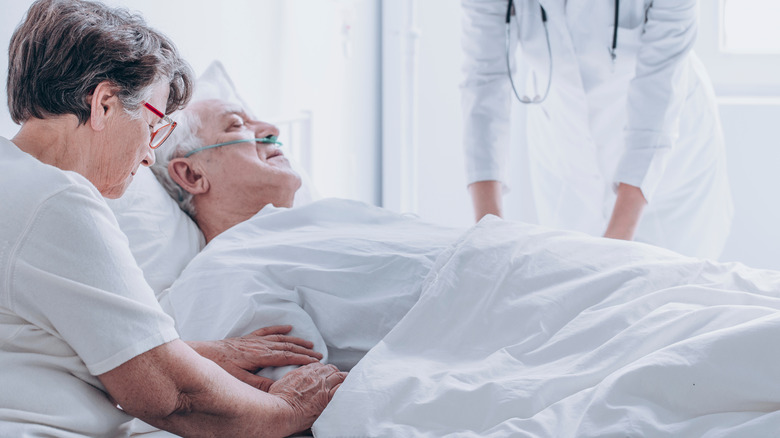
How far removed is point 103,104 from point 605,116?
5.70ft

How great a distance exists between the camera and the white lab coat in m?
1.92

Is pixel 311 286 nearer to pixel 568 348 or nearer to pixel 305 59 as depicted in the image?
pixel 568 348

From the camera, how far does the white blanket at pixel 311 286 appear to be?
135 centimetres

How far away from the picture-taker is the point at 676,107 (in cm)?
201

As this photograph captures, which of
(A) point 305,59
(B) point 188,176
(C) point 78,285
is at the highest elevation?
(A) point 305,59

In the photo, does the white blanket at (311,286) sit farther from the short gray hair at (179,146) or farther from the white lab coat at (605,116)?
the white lab coat at (605,116)

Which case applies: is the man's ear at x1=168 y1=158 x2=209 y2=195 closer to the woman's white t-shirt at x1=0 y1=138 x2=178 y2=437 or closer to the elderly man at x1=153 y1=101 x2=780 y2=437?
the elderly man at x1=153 y1=101 x2=780 y2=437

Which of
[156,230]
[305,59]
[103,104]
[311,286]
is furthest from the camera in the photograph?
[305,59]

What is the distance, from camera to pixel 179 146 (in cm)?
185

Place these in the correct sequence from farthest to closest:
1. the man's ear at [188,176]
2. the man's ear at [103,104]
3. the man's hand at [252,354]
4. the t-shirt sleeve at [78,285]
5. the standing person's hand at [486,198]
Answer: the standing person's hand at [486,198] → the man's ear at [188,176] → the man's hand at [252,354] → the man's ear at [103,104] → the t-shirt sleeve at [78,285]

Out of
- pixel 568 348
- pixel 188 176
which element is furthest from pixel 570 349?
pixel 188 176

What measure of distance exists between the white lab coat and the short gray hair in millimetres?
740

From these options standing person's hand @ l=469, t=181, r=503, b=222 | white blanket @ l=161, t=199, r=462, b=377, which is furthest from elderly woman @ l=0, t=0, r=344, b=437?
standing person's hand @ l=469, t=181, r=503, b=222

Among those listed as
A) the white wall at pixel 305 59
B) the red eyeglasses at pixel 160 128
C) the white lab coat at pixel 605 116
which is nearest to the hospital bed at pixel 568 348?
the red eyeglasses at pixel 160 128
